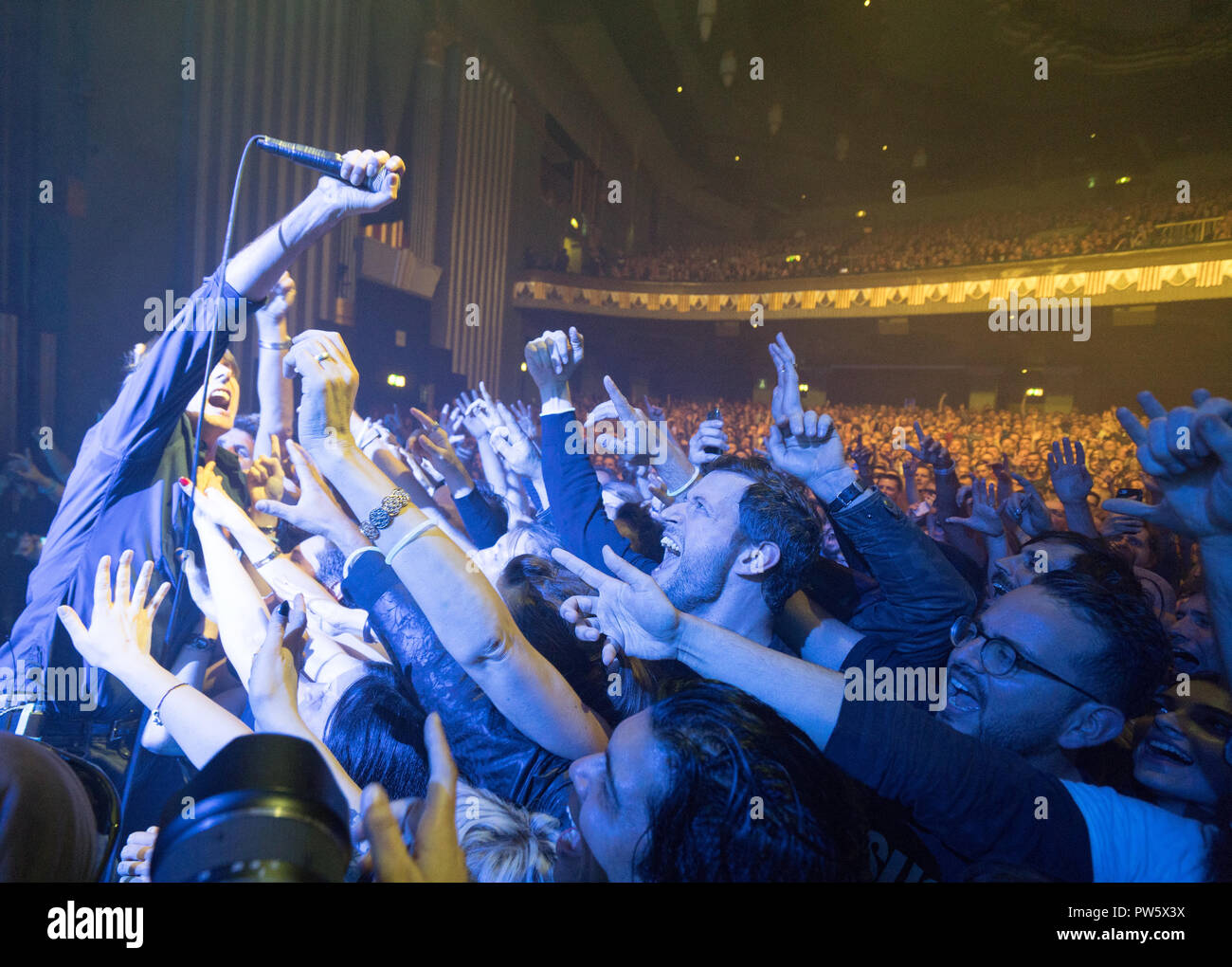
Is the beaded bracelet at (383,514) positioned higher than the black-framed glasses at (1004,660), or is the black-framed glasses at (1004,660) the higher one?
the beaded bracelet at (383,514)

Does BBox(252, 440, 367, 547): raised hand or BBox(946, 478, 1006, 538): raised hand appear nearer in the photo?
BBox(252, 440, 367, 547): raised hand

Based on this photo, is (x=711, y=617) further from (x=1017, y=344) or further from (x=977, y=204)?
(x=1017, y=344)

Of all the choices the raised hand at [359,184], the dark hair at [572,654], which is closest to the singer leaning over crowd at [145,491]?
the raised hand at [359,184]

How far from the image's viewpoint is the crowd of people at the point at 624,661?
2.77 ft

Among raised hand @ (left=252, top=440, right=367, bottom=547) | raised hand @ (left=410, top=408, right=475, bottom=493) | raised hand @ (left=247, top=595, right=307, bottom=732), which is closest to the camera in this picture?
raised hand @ (left=247, top=595, right=307, bottom=732)

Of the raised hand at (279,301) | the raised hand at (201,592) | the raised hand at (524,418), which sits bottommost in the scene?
the raised hand at (201,592)

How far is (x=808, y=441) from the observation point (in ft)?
4.94

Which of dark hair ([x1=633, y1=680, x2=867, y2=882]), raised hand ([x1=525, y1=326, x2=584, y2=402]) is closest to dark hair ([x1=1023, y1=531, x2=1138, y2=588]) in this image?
dark hair ([x1=633, y1=680, x2=867, y2=882])

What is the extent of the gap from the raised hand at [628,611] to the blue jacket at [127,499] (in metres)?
1.21

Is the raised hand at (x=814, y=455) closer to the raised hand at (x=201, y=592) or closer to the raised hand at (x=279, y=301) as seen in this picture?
the raised hand at (x=201, y=592)

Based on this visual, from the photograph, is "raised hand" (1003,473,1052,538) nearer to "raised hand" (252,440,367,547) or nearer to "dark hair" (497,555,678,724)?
"dark hair" (497,555,678,724)

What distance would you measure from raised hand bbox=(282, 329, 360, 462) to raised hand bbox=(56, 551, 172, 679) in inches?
17.2

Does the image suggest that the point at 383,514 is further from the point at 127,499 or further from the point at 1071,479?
the point at 1071,479

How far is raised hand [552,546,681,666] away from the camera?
1039 millimetres
